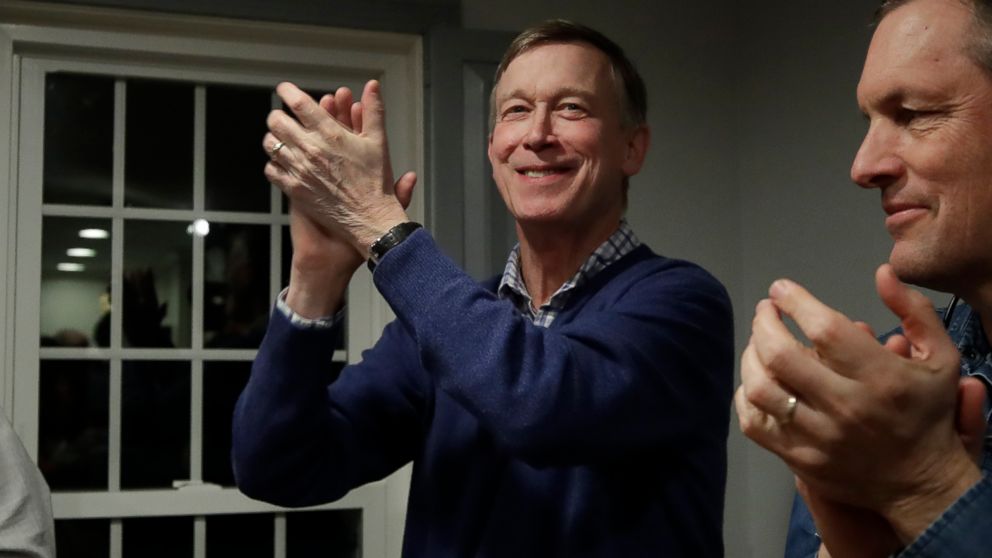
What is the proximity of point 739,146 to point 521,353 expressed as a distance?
215 cm

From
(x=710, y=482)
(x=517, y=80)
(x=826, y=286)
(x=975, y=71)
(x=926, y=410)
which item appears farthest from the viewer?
(x=826, y=286)

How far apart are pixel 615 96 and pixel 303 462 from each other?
62 centimetres

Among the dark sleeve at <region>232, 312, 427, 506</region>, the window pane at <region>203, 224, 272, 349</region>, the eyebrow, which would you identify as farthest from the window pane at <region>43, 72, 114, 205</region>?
the eyebrow

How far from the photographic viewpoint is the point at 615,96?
1462 mm

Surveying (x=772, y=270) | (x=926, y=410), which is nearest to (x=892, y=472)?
(x=926, y=410)

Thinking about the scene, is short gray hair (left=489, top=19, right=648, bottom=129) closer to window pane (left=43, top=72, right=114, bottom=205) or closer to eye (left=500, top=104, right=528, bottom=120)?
eye (left=500, top=104, right=528, bottom=120)

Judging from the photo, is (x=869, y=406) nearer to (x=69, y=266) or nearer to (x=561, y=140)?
(x=561, y=140)

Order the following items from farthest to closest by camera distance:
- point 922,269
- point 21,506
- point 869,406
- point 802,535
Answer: point 21,506 < point 802,535 < point 922,269 < point 869,406

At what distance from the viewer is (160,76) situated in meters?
2.77

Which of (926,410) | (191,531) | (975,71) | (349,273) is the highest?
(975,71)

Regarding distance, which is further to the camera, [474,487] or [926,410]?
[474,487]

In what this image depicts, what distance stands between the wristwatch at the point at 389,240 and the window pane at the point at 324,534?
5.78ft

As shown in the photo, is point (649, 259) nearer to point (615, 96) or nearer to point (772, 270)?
point (615, 96)

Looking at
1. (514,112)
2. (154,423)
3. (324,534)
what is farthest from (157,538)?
(514,112)
